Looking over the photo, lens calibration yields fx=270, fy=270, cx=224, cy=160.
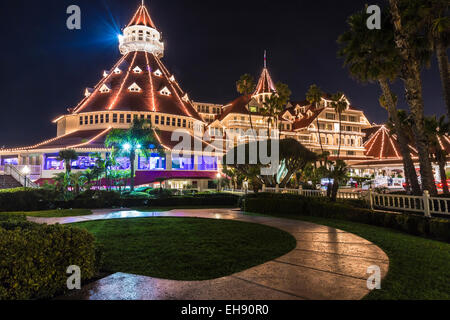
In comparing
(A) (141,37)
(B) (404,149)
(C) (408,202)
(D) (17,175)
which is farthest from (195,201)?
(A) (141,37)

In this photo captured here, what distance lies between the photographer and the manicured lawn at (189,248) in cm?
566

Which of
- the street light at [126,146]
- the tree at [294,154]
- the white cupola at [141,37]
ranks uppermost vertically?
the white cupola at [141,37]

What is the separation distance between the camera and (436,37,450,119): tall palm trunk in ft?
46.6

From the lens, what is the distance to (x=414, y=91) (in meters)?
13.6

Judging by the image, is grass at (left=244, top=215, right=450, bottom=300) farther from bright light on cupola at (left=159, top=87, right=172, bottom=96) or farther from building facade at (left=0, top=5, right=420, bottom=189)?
bright light on cupola at (left=159, top=87, right=172, bottom=96)

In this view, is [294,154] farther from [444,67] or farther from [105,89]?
[105,89]

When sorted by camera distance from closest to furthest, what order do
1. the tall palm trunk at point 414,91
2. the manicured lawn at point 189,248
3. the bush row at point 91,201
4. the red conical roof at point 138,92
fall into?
the manicured lawn at point 189,248 < the tall palm trunk at point 414,91 < the bush row at point 91,201 < the red conical roof at point 138,92

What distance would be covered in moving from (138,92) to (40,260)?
43981 mm

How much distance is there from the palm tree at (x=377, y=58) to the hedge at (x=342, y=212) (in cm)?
453

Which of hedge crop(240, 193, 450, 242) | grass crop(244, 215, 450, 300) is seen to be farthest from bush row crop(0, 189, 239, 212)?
grass crop(244, 215, 450, 300)

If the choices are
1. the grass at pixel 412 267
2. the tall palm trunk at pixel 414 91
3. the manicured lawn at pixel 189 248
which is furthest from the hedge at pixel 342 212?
the manicured lawn at pixel 189 248

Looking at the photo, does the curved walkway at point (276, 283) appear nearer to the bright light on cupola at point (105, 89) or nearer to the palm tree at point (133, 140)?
the palm tree at point (133, 140)

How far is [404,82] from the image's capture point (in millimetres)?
13992

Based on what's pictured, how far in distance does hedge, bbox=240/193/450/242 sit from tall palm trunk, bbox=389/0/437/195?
11.8 ft
